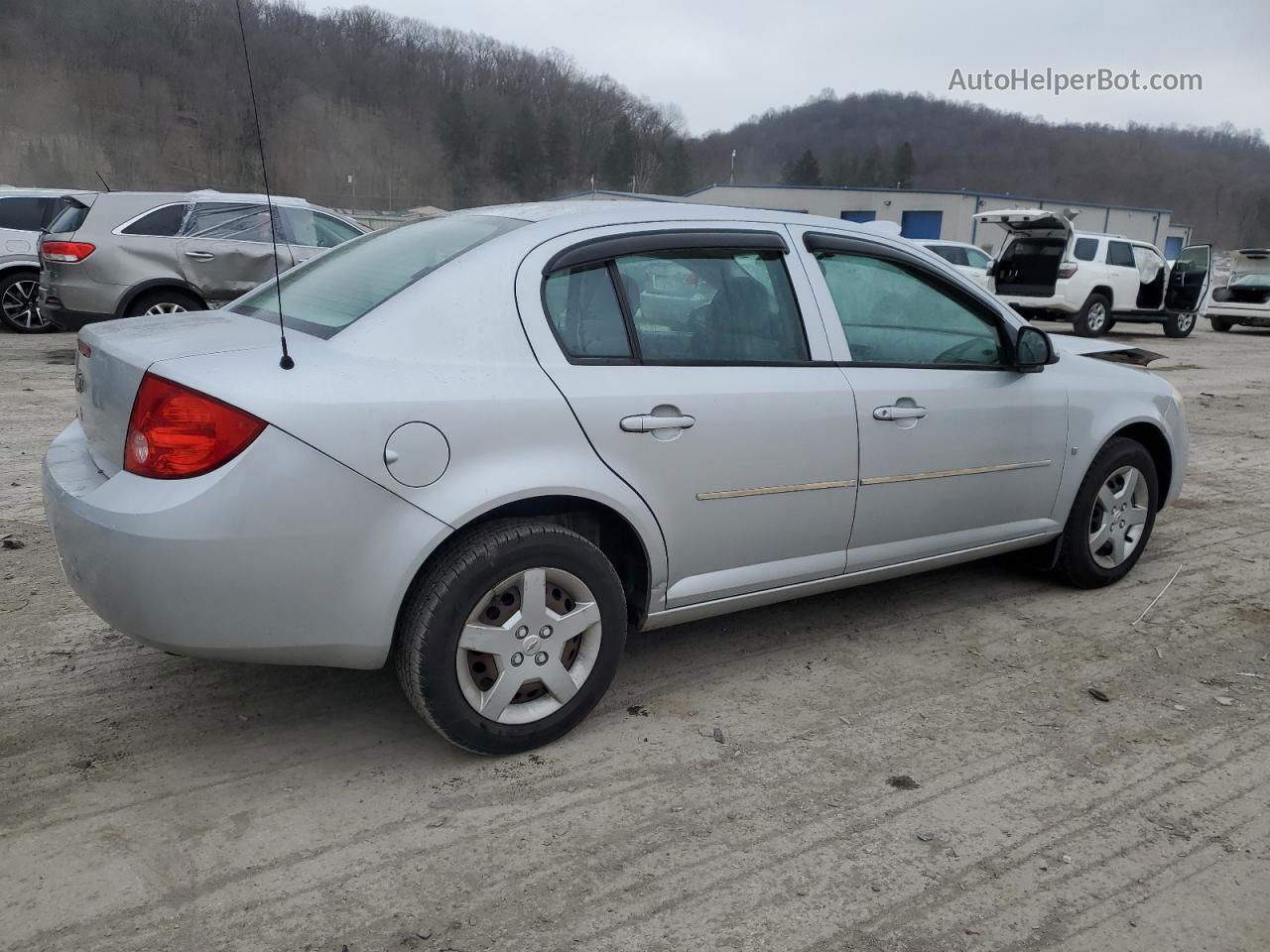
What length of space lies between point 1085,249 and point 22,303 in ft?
53.6

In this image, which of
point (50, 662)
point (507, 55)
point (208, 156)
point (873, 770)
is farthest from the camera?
point (507, 55)

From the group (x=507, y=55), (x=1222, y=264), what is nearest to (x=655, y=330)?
(x=1222, y=264)

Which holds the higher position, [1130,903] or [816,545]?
[816,545]

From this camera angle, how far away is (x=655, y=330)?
2.98 meters

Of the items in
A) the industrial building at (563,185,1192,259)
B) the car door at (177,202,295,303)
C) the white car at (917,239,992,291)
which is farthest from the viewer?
the industrial building at (563,185,1192,259)

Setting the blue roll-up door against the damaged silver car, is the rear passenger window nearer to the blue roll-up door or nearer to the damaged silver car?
the damaged silver car

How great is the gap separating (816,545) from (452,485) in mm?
1396

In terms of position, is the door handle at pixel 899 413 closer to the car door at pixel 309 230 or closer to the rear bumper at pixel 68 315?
the car door at pixel 309 230

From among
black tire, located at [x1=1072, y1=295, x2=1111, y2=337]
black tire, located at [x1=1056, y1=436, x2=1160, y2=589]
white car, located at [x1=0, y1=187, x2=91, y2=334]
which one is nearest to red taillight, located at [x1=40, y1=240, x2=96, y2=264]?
white car, located at [x1=0, y1=187, x2=91, y2=334]

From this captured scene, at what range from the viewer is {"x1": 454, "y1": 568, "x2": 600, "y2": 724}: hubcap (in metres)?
2.66

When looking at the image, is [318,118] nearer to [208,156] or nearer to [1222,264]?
[208,156]

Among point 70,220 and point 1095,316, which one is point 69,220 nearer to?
point 70,220

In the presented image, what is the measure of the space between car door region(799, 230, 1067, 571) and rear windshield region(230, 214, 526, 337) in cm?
120

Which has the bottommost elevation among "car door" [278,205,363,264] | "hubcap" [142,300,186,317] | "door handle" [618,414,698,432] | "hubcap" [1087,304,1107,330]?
"hubcap" [1087,304,1107,330]
